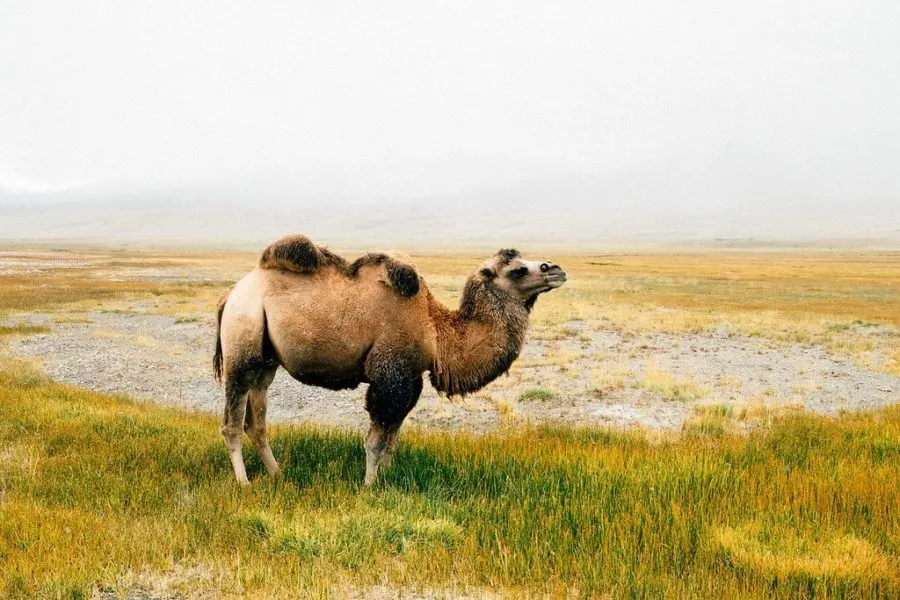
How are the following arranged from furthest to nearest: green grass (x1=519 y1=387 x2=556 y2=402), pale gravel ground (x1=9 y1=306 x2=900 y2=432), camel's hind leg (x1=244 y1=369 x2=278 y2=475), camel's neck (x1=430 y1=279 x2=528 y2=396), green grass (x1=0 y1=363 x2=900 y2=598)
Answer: green grass (x1=519 y1=387 x2=556 y2=402), pale gravel ground (x1=9 y1=306 x2=900 y2=432), camel's hind leg (x1=244 y1=369 x2=278 y2=475), camel's neck (x1=430 y1=279 x2=528 y2=396), green grass (x1=0 y1=363 x2=900 y2=598)

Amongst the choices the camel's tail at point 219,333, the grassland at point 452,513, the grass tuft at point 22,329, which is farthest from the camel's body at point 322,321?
the grass tuft at point 22,329

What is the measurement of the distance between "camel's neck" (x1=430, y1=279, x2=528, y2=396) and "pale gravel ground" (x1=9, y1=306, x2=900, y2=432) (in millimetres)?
3805

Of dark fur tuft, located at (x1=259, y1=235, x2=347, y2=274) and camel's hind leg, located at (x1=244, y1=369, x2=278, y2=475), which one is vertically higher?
dark fur tuft, located at (x1=259, y1=235, x2=347, y2=274)

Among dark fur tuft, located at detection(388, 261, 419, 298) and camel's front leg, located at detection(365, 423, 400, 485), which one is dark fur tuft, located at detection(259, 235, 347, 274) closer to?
dark fur tuft, located at detection(388, 261, 419, 298)

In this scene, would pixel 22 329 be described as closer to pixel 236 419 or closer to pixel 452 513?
pixel 236 419

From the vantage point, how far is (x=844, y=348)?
20938 mm

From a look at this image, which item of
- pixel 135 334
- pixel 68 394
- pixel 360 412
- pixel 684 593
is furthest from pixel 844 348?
pixel 135 334

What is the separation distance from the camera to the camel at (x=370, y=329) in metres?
6.06

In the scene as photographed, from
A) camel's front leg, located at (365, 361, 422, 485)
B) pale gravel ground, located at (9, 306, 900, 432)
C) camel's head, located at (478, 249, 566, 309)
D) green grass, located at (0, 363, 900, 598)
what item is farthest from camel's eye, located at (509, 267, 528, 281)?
pale gravel ground, located at (9, 306, 900, 432)

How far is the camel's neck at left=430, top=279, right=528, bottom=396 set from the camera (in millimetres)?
→ 6371

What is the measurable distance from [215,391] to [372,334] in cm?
900

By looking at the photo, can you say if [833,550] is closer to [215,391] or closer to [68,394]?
[68,394]

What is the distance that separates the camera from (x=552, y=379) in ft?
51.4

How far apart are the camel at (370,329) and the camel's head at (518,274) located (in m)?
0.01
